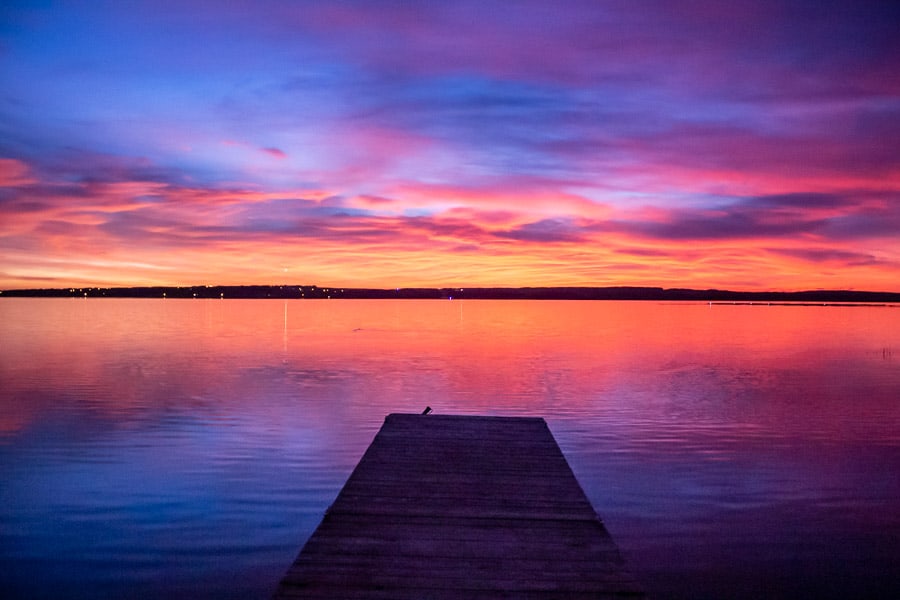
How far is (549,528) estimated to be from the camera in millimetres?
8508

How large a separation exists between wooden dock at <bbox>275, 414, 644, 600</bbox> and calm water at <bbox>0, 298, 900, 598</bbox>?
166 centimetres

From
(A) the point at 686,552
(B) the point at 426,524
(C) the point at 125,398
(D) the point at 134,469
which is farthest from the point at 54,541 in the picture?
(C) the point at 125,398

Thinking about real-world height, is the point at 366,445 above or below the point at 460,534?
below

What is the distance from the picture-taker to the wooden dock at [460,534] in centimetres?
663

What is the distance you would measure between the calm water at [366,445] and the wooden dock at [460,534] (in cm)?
166

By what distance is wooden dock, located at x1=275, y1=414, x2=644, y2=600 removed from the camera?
663 centimetres

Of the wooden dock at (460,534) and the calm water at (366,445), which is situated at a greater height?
the wooden dock at (460,534)

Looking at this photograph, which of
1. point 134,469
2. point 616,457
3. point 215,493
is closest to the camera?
point 215,493

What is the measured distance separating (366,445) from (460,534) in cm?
1029

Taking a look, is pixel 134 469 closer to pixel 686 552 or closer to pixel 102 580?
pixel 102 580

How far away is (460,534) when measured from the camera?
817cm

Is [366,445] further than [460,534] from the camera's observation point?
Yes

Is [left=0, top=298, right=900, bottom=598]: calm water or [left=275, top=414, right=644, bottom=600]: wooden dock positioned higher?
[left=275, top=414, right=644, bottom=600]: wooden dock

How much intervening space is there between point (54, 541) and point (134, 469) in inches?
172
